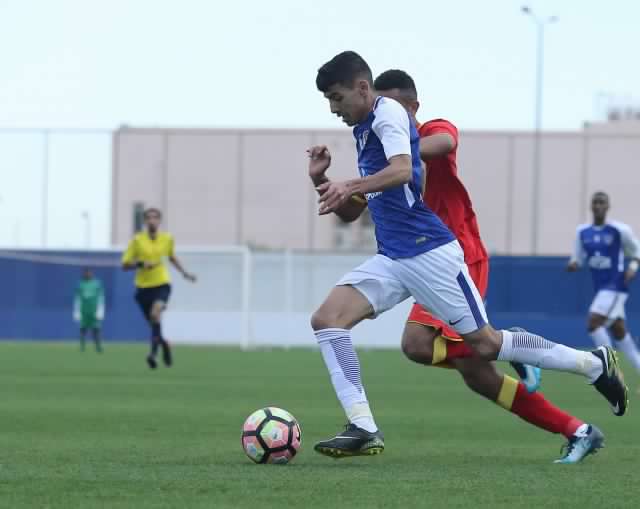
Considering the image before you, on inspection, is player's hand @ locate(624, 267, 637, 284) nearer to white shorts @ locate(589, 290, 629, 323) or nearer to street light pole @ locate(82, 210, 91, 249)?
white shorts @ locate(589, 290, 629, 323)

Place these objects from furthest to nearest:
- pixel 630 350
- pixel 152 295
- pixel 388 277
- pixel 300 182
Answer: pixel 300 182 → pixel 152 295 → pixel 630 350 → pixel 388 277

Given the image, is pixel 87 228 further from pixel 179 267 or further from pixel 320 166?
pixel 320 166

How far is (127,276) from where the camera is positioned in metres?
34.4

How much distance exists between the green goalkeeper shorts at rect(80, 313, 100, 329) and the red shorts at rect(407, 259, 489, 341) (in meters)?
23.8

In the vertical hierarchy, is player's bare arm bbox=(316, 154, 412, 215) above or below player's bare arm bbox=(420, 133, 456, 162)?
below

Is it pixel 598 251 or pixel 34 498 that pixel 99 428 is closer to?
pixel 34 498

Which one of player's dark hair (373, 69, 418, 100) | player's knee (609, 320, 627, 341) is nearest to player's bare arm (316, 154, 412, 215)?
player's dark hair (373, 69, 418, 100)

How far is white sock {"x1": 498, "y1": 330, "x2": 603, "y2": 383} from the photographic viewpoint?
7348 mm

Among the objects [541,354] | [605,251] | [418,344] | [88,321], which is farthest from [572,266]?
[88,321]

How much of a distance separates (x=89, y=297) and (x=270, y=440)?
25.0 meters

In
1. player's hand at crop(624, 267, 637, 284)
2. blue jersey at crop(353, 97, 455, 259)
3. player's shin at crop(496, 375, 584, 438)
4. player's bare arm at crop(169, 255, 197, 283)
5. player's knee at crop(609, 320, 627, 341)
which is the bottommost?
player's knee at crop(609, 320, 627, 341)

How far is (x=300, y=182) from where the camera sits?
183 ft

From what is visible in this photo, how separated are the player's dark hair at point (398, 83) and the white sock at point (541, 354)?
1.51 m

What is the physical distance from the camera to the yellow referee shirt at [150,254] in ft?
66.7
